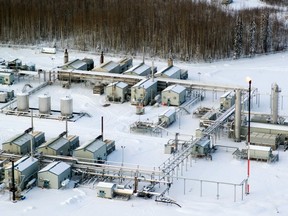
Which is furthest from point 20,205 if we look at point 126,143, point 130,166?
point 126,143

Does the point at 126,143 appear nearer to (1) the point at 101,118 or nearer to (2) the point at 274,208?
(1) the point at 101,118

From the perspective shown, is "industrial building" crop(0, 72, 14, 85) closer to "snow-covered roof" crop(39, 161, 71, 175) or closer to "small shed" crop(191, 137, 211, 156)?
"snow-covered roof" crop(39, 161, 71, 175)

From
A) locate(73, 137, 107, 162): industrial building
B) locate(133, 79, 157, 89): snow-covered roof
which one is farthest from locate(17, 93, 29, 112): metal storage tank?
locate(73, 137, 107, 162): industrial building

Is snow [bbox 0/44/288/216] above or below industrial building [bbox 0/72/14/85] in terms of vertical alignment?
below

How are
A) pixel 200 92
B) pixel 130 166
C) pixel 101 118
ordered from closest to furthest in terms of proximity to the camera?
1. pixel 130 166
2. pixel 101 118
3. pixel 200 92

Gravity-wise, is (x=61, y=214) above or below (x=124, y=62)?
below

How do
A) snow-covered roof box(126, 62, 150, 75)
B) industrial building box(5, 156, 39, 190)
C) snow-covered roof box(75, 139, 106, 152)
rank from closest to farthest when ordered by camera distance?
industrial building box(5, 156, 39, 190)
snow-covered roof box(75, 139, 106, 152)
snow-covered roof box(126, 62, 150, 75)

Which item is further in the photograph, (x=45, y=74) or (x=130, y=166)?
(x=45, y=74)

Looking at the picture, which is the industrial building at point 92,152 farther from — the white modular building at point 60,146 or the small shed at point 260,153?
the small shed at point 260,153
